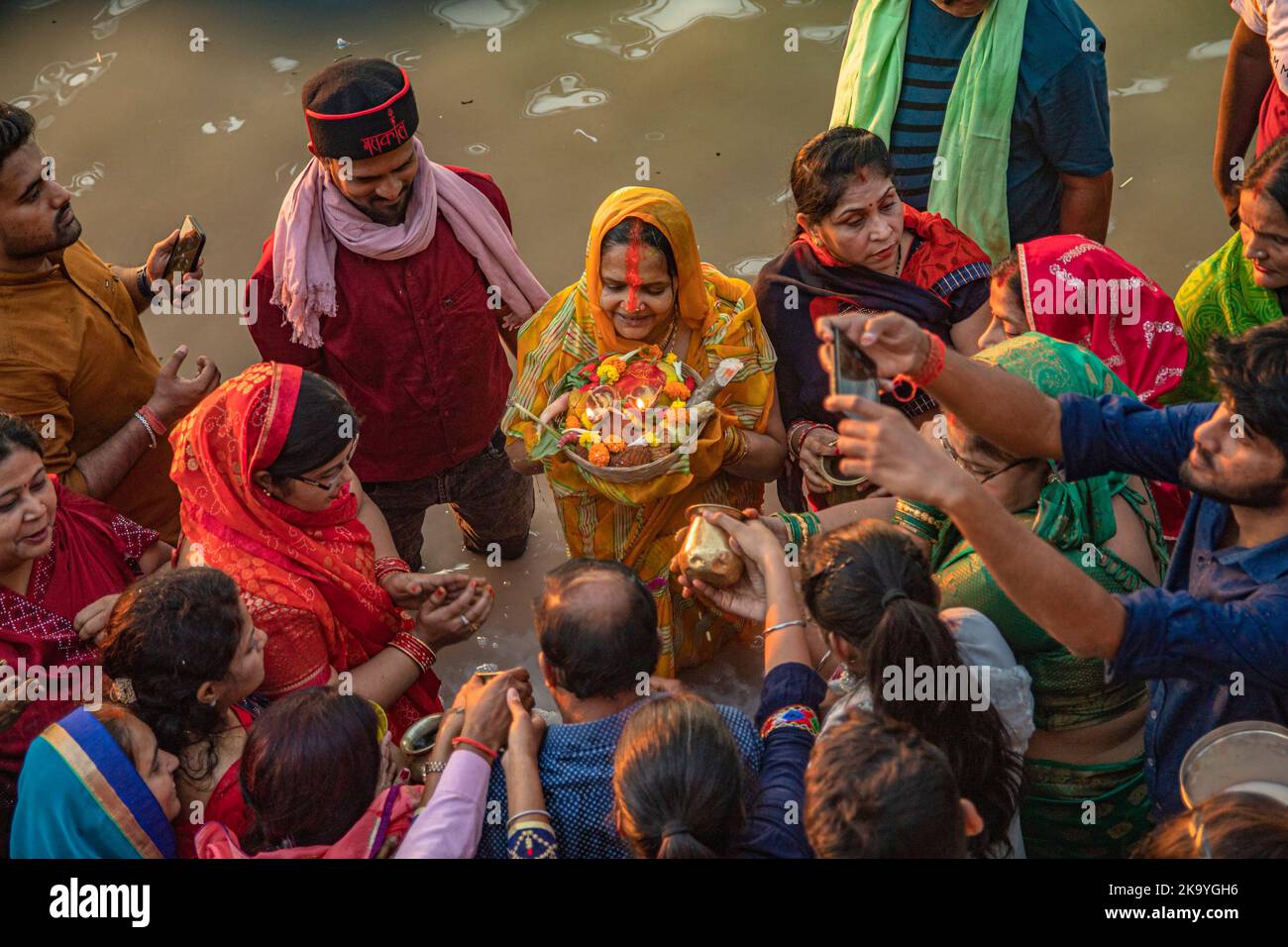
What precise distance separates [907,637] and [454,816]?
96 cm

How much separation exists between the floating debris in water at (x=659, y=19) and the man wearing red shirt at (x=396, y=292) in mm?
3045

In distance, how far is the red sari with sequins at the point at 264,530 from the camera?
9.41 feet

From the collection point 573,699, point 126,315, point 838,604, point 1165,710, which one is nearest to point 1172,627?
point 1165,710

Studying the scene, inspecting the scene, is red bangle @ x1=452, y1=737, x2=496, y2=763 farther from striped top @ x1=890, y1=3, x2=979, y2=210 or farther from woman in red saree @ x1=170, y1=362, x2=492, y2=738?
striped top @ x1=890, y1=3, x2=979, y2=210

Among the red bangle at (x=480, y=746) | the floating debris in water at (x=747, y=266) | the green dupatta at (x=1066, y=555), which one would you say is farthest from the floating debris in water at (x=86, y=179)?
the green dupatta at (x=1066, y=555)

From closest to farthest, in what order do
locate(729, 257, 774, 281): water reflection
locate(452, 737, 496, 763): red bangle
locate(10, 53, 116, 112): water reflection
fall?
locate(452, 737, 496, 763): red bangle → locate(729, 257, 774, 281): water reflection → locate(10, 53, 116, 112): water reflection

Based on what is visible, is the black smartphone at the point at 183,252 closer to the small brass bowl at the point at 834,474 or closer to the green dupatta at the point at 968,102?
the small brass bowl at the point at 834,474

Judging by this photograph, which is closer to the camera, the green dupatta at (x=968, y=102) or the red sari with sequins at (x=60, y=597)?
the red sari with sequins at (x=60, y=597)

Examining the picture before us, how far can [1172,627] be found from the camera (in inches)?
85.4

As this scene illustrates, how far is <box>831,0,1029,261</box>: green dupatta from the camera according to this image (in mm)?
3941

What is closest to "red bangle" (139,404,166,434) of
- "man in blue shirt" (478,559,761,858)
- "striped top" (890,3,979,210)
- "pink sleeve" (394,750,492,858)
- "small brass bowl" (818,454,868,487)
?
"man in blue shirt" (478,559,761,858)

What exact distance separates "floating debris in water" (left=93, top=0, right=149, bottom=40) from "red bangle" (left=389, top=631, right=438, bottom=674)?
552 cm

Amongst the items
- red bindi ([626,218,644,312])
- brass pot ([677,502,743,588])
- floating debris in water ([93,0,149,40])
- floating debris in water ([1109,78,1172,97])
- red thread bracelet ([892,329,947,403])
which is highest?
red thread bracelet ([892,329,947,403])
